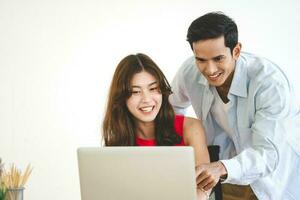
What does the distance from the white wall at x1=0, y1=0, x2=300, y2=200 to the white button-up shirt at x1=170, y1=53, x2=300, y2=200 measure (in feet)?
3.00

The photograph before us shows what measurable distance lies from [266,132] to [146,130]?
0.49 meters

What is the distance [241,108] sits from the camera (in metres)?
2.11

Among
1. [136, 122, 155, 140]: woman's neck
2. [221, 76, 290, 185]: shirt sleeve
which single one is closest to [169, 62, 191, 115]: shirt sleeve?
[136, 122, 155, 140]: woman's neck

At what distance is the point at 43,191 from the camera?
308cm

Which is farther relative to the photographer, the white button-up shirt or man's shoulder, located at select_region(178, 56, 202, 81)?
man's shoulder, located at select_region(178, 56, 202, 81)

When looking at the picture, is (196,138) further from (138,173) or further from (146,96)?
(138,173)

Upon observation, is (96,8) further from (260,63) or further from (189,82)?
(260,63)

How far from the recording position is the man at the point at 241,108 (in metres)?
1.94

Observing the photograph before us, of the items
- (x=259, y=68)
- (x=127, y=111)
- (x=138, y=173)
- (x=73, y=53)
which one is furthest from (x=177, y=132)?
(x=73, y=53)

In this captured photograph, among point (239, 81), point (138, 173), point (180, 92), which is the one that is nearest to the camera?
point (138, 173)

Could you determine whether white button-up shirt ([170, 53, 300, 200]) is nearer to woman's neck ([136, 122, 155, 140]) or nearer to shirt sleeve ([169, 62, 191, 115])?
shirt sleeve ([169, 62, 191, 115])

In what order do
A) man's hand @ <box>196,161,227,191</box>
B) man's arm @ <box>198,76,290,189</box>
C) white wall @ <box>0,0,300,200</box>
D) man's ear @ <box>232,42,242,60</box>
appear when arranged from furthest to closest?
white wall @ <box>0,0,300,200</box> < man's ear @ <box>232,42,242,60</box> < man's arm @ <box>198,76,290,189</box> < man's hand @ <box>196,161,227,191</box>

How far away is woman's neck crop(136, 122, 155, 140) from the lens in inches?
81.7

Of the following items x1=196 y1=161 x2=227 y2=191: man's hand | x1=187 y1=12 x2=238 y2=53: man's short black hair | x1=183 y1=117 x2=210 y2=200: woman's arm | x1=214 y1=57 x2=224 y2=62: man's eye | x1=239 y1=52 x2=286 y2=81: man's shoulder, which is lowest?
x1=196 y1=161 x2=227 y2=191: man's hand
